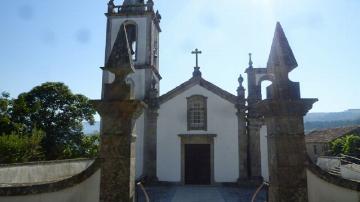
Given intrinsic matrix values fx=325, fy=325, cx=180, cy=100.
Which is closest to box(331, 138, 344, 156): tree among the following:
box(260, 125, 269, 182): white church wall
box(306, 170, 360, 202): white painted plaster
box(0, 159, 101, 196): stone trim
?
box(260, 125, 269, 182): white church wall

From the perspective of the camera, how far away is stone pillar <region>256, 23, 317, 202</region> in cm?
588

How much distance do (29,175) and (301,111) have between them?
951cm

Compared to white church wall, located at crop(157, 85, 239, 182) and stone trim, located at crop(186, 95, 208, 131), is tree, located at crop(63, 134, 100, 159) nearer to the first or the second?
white church wall, located at crop(157, 85, 239, 182)

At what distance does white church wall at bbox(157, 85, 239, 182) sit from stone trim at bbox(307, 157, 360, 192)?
13.8 metres

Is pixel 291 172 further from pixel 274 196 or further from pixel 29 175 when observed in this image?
pixel 29 175

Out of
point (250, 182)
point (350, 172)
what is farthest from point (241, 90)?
point (350, 172)

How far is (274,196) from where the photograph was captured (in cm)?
600

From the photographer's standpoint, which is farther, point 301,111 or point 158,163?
point 158,163

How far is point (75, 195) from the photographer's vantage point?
577cm

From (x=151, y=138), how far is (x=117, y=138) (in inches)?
559

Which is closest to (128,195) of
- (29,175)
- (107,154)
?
(107,154)

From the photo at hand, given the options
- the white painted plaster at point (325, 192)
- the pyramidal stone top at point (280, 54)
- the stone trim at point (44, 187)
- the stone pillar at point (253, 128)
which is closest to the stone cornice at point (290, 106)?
the pyramidal stone top at point (280, 54)

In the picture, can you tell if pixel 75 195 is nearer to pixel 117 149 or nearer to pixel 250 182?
pixel 117 149

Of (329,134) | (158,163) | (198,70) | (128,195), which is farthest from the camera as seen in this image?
(329,134)
